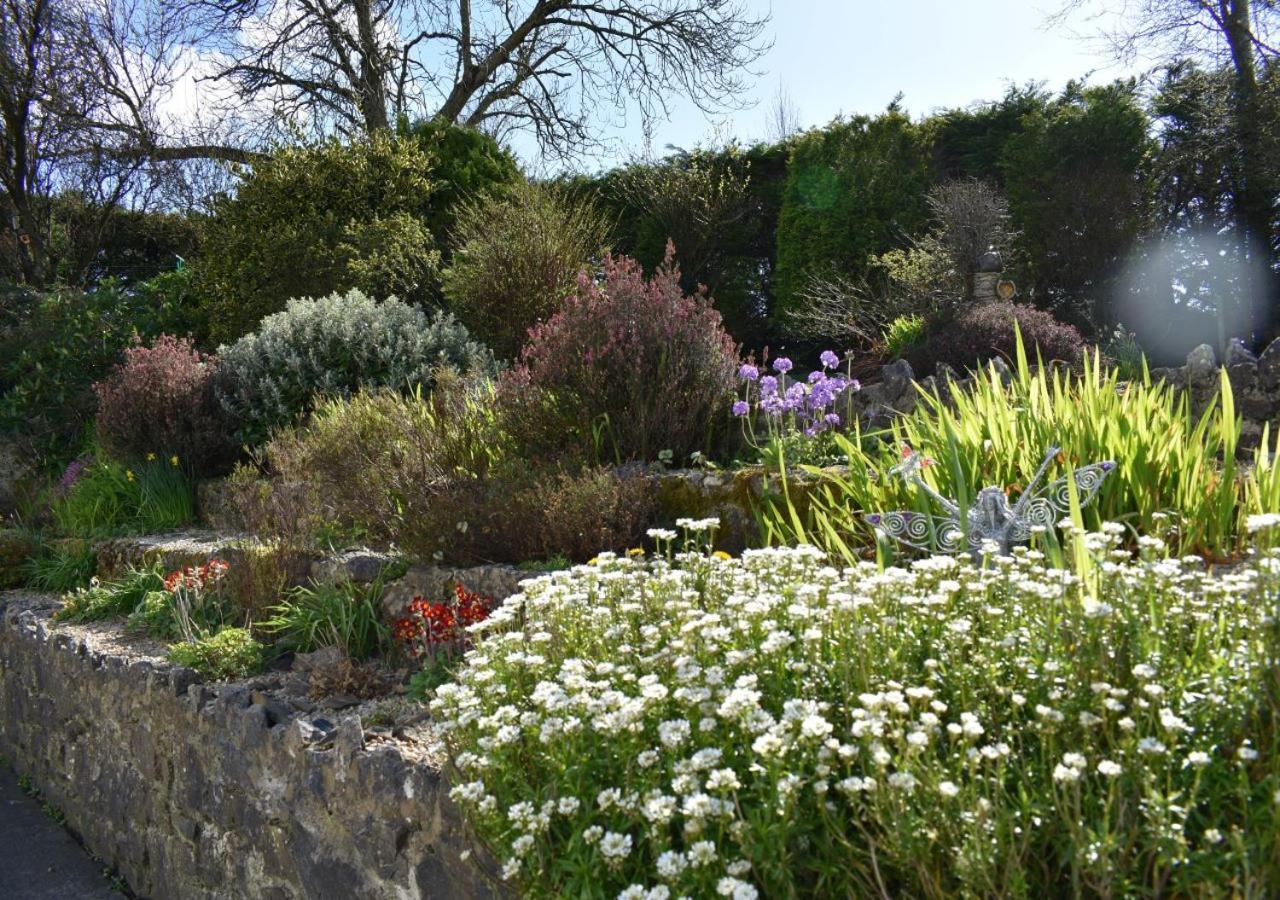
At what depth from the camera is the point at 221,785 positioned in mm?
3764

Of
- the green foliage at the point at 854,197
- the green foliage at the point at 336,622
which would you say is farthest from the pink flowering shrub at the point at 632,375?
the green foliage at the point at 854,197

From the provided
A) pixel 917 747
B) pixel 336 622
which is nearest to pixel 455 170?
pixel 336 622

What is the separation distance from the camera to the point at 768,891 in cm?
175

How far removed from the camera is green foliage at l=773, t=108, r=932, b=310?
10609mm

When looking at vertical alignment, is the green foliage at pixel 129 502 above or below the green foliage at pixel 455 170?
below

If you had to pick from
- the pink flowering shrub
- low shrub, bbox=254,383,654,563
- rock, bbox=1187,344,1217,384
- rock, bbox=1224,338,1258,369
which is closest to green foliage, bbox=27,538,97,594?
low shrub, bbox=254,383,654,563

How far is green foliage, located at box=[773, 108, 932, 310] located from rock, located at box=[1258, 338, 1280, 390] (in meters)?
4.70

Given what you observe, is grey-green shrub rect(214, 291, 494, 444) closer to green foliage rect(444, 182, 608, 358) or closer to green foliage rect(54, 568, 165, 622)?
green foliage rect(444, 182, 608, 358)

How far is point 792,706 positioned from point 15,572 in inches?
294

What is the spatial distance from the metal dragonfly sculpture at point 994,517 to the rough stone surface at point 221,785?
1.73 m

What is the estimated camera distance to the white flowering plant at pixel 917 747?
5.29 feet

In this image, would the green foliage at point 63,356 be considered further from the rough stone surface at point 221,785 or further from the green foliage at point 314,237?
the rough stone surface at point 221,785

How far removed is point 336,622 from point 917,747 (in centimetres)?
347

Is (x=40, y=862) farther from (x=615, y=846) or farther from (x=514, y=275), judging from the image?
(x=514, y=275)
